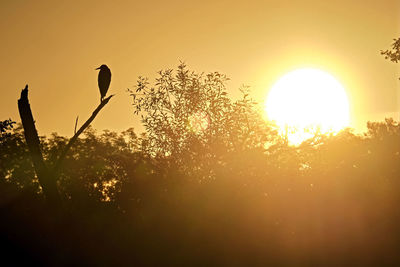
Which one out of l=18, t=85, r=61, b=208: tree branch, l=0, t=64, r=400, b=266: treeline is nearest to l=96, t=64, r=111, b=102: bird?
l=18, t=85, r=61, b=208: tree branch

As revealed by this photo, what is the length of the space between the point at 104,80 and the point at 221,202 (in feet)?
51.3

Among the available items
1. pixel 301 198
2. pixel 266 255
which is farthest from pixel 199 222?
pixel 301 198

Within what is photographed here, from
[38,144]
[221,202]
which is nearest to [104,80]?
[38,144]

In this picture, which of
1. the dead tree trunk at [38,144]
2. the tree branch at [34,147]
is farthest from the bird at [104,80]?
the tree branch at [34,147]

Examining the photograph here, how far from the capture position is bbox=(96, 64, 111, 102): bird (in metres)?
6.74

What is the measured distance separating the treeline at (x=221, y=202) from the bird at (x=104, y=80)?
7.70 meters

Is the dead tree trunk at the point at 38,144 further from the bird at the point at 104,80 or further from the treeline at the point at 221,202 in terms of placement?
the treeline at the point at 221,202

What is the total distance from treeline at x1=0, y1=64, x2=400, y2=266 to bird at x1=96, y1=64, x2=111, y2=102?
770 cm

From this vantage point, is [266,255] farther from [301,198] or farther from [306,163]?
[306,163]

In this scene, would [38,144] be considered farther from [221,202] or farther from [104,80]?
[221,202]

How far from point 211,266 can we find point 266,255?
277 cm

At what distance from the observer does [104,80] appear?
692 cm

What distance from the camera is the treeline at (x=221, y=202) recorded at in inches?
783

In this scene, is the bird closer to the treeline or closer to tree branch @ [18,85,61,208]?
tree branch @ [18,85,61,208]
